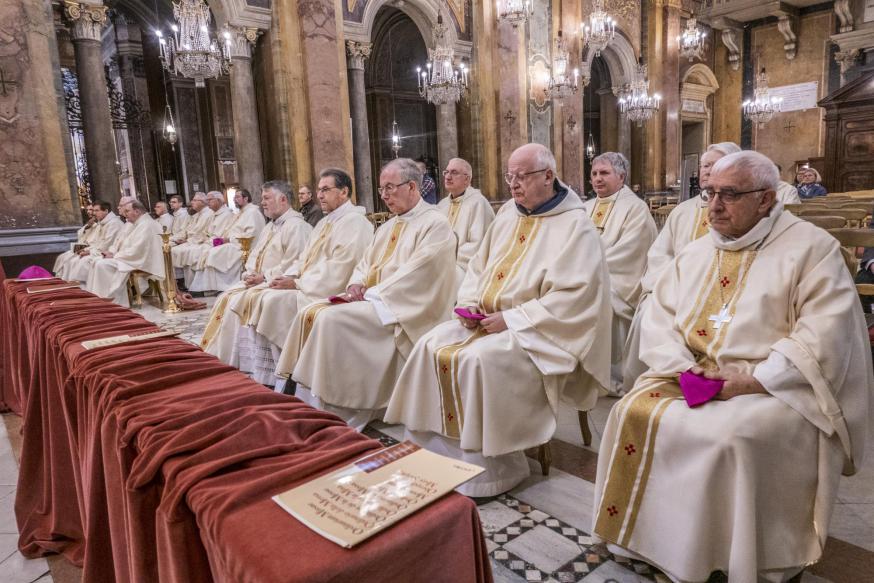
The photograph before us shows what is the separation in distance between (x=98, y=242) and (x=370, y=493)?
9932mm

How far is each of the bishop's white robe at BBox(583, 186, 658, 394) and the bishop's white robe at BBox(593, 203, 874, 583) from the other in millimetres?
2138

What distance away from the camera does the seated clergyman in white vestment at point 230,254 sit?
981cm

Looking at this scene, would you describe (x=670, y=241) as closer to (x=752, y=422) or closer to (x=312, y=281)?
(x=752, y=422)

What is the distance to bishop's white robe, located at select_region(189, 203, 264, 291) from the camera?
981 cm

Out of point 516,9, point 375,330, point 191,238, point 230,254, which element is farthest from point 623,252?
point 191,238

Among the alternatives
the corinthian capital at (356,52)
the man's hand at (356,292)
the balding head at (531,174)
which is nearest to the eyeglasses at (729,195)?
the balding head at (531,174)

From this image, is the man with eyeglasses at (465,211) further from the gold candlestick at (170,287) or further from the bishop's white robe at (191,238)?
the bishop's white robe at (191,238)

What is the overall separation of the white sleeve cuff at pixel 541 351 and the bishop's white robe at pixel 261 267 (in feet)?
9.19

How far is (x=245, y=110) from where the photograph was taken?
408 inches

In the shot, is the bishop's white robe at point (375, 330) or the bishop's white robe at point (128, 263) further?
the bishop's white robe at point (128, 263)

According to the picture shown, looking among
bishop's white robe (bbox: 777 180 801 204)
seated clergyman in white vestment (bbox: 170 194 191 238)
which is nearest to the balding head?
bishop's white robe (bbox: 777 180 801 204)

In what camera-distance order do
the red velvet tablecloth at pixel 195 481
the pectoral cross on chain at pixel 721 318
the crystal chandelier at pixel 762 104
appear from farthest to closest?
the crystal chandelier at pixel 762 104 < the pectoral cross on chain at pixel 721 318 < the red velvet tablecloth at pixel 195 481

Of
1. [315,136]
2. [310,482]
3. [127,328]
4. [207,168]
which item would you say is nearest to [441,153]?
[315,136]

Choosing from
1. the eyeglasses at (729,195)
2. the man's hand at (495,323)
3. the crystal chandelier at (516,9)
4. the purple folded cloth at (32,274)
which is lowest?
the man's hand at (495,323)
